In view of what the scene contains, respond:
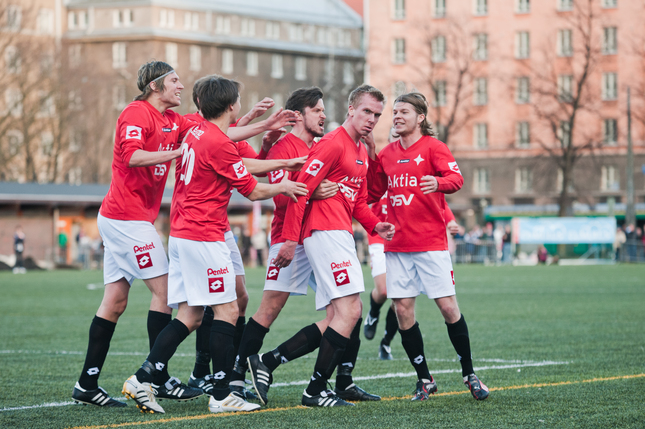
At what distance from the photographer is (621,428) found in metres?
5.70

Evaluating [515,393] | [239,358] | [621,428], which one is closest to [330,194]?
[239,358]

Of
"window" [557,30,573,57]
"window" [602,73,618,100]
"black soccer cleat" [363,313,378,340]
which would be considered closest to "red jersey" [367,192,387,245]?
"black soccer cleat" [363,313,378,340]

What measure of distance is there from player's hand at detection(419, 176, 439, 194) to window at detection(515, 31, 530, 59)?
64329 millimetres

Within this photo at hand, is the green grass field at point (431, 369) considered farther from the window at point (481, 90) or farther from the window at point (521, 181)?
the window at point (481, 90)

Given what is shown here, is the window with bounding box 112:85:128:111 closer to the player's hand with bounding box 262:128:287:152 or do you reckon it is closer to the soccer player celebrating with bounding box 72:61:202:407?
the player's hand with bounding box 262:128:287:152

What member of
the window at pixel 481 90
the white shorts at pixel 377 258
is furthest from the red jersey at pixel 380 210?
the window at pixel 481 90

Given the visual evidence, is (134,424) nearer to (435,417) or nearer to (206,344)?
(206,344)

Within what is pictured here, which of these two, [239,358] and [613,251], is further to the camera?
[613,251]

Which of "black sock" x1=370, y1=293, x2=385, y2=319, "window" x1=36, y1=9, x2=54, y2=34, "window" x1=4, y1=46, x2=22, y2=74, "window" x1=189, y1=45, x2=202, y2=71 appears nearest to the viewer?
"black sock" x1=370, y1=293, x2=385, y2=319

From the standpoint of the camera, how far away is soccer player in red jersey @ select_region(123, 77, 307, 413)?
21.2 ft

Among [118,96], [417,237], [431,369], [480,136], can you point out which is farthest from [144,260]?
[480,136]

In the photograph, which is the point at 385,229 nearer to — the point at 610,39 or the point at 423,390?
the point at 423,390

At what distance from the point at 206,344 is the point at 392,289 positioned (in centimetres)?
158

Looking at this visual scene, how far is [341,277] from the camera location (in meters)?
6.71
